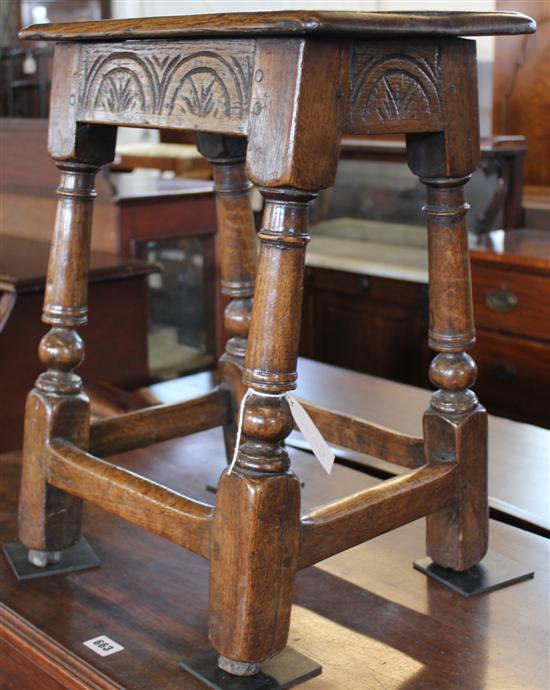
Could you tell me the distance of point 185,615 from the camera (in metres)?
0.93

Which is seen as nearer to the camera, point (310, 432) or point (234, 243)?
point (310, 432)

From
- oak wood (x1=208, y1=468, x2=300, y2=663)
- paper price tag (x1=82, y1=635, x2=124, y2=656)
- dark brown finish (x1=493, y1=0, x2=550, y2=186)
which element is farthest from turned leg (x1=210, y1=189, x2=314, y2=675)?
dark brown finish (x1=493, y1=0, x2=550, y2=186)

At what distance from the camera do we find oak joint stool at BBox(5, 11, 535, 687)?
740 mm

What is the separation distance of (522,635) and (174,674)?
30 cm

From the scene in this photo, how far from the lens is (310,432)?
866mm

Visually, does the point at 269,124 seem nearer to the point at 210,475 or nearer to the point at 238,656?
the point at 238,656

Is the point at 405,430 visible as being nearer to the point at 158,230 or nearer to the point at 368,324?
the point at 158,230

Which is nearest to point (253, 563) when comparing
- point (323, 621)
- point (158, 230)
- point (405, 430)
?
point (323, 621)

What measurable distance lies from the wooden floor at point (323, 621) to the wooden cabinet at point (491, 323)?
1443 mm

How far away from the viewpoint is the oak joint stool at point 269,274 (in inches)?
29.1

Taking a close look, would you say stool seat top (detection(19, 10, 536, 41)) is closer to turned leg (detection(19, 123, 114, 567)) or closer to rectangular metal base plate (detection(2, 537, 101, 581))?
turned leg (detection(19, 123, 114, 567))

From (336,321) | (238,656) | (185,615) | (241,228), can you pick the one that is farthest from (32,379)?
(336,321)

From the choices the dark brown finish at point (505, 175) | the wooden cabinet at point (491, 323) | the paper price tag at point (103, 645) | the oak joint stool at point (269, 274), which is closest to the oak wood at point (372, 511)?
the oak joint stool at point (269, 274)

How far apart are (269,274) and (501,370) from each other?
1902 millimetres
